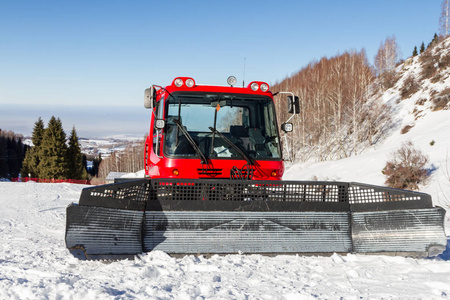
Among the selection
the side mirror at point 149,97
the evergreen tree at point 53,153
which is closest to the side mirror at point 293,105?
the side mirror at point 149,97

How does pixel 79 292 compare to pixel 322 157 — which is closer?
pixel 79 292

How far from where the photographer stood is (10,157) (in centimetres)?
8750

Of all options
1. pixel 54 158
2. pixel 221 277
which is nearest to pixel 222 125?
pixel 221 277

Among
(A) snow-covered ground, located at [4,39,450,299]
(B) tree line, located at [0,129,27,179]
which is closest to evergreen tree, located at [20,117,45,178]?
(B) tree line, located at [0,129,27,179]

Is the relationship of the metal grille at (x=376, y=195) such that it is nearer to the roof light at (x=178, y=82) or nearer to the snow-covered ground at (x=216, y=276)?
the snow-covered ground at (x=216, y=276)

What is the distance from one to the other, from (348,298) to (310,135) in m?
38.4

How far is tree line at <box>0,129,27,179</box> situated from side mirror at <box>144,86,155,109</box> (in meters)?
85.0

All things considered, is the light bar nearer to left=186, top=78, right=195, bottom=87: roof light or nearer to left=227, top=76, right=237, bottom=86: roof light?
left=227, top=76, right=237, bottom=86: roof light

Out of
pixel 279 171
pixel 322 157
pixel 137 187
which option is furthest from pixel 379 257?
pixel 322 157

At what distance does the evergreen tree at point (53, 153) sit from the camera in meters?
47.1

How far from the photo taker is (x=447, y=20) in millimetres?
54406

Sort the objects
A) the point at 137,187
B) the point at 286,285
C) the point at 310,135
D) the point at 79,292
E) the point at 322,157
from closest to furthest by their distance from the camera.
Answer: the point at 79,292 → the point at 286,285 → the point at 137,187 → the point at 322,157 → the point at 310,135

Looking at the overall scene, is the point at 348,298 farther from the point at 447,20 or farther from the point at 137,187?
the point at 447,20

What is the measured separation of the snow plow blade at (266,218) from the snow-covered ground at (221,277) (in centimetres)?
15
